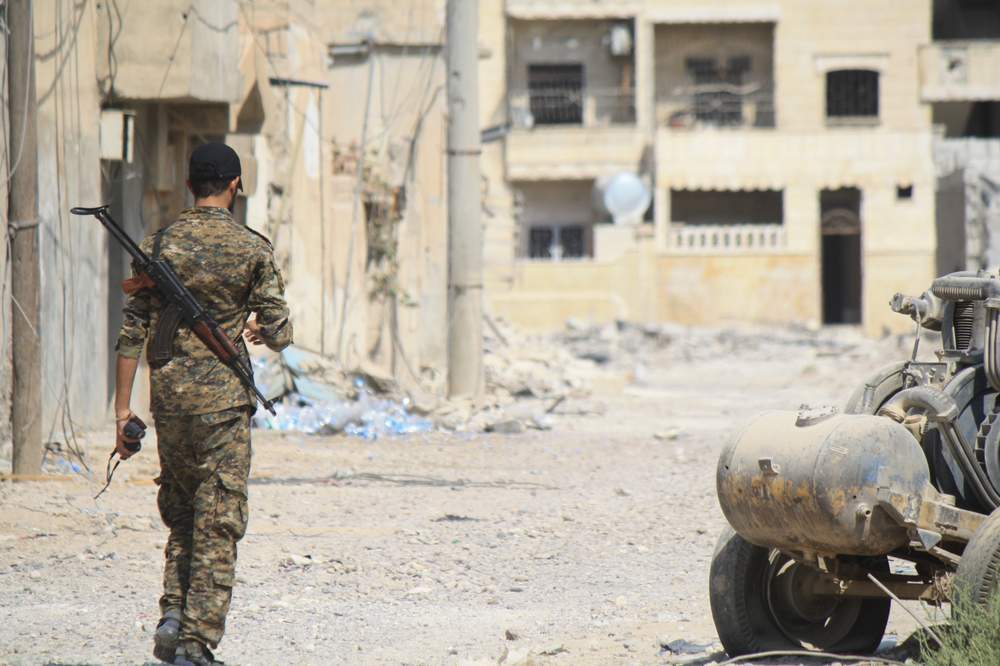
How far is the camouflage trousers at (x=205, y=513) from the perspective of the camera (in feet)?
16.5

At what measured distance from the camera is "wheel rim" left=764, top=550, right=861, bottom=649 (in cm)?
563

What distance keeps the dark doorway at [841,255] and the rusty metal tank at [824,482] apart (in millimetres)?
36014

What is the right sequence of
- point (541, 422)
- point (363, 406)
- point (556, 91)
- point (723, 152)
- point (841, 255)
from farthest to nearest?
point (841, 255)
point (556, 91)
point (723, 152)
point (541, 422)
point (363, 406)

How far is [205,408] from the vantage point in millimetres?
5086

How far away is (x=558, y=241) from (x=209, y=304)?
36.5m

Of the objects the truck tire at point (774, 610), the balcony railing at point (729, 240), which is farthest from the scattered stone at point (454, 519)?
the balcony railing at point (729, 240)

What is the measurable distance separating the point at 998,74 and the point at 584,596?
36.2 meters

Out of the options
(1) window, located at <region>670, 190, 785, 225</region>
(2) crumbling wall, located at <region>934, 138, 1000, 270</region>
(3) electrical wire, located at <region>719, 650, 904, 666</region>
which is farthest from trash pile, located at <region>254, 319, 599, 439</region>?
(1) window, located at <region>670, 190, 785, 225</region>

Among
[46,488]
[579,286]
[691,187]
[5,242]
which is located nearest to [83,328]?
[5,242]

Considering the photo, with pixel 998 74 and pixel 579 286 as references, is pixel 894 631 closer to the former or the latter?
pixel 579 286

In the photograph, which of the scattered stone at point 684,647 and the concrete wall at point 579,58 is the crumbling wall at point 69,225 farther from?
the concrete wall at point 579,58

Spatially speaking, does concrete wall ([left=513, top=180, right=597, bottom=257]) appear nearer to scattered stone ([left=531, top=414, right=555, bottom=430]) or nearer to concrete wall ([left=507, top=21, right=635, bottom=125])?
concrete wall ([left=507, top=21, right=635, bottom=125])

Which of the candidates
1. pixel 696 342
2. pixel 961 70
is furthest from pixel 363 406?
pixel 961 70

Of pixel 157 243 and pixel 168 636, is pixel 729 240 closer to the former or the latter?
pixel 157 243
